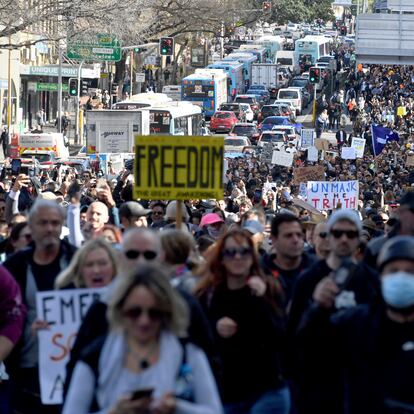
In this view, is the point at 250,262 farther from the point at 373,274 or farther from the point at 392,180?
the point at 392,180

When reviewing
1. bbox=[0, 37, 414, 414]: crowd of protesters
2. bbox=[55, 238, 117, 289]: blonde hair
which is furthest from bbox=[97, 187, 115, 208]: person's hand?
bbox=[55, 238, 117, 289]: blonde hair

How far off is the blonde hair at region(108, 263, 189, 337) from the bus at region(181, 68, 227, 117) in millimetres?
66893

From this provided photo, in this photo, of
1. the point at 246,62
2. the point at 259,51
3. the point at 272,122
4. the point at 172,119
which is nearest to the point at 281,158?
the point at 172,119

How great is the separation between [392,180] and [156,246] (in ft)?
102

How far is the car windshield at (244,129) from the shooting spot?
6284 centimetres

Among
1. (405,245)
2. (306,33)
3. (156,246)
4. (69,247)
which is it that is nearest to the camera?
(405,245)

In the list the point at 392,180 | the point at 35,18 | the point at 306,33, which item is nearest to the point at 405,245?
the point at 35,18

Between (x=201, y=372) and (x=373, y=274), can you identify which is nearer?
(x=201, y=372)

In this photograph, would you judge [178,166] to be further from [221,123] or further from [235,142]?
[221,123]

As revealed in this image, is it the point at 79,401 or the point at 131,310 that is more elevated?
the point at 131,310

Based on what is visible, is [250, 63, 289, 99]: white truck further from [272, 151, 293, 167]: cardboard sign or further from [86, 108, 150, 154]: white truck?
[272, 151, 293, 167]: cardboard sign

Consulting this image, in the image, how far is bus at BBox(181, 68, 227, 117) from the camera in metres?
72.8

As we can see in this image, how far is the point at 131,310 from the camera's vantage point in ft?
17.9

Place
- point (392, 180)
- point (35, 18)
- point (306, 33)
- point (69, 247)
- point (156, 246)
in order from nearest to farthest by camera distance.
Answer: point (156, 246) → point (69, 247) → point (35, 18) → point (392, 180) → point (306, 33)
